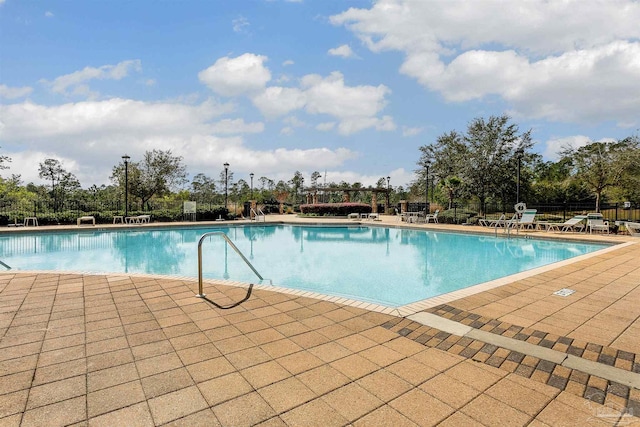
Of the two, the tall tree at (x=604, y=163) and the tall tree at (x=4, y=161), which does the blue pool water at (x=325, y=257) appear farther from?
the tall tree at (x=4, y=161)

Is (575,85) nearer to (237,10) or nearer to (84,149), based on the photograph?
(237,10)

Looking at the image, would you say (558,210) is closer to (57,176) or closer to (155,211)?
(155,211)

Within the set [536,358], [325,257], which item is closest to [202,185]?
[325,257]

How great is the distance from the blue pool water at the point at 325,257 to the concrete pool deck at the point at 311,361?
1.98 meters

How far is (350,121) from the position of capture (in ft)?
63.2

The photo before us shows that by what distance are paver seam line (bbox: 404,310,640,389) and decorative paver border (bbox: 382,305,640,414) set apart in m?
0.05

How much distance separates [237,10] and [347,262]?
6.71 metres

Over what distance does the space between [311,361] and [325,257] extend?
20.8 feet

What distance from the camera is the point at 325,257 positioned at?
8.62 meters

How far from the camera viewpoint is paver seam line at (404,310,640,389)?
6.82ft

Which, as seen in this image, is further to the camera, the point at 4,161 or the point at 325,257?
the point at 4,161

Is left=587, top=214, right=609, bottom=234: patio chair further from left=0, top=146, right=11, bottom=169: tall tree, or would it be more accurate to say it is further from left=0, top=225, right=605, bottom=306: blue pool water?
left=0, top=146, right=11, bottom=169: tall tree

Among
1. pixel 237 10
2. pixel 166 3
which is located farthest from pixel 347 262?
pixel 166 3

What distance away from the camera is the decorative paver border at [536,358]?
193 cm
